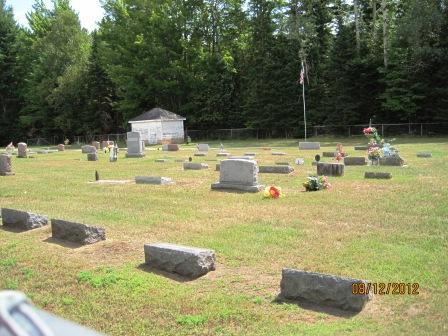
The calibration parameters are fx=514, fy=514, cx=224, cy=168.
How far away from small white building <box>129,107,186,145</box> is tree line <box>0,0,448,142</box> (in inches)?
270

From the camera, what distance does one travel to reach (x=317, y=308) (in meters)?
5.56

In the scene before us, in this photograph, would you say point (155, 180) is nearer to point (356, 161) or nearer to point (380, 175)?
point (380, 175)

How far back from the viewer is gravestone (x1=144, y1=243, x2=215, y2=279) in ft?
22.0

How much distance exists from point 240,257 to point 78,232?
290cm

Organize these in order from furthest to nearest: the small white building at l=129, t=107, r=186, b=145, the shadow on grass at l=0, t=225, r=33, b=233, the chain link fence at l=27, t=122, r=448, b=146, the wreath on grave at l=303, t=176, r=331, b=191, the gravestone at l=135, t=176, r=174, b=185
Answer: the small white building at l=129, t=107, r=186, b=145 → the chain link fence at l=27, t=122, r=448, b=146 → the gravestone at l=135, t=176, r=174, b=185 → the wreath on grave at l=303, t=176, r=331, b=191 → the shadow on grass at l=0, t=225, r=33, b=233

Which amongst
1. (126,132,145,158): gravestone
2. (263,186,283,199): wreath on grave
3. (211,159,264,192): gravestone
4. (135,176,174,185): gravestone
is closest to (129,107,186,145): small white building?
(126,132,145,158): gravestone

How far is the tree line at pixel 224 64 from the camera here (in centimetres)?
4041

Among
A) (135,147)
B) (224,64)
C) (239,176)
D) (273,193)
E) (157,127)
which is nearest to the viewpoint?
(273,193)

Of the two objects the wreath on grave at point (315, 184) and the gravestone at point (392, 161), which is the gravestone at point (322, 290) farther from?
the gravestone at point (392, 161)

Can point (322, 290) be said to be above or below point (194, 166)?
below

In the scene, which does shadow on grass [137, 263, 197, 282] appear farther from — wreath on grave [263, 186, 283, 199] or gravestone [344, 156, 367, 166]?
gravestone [344, 156, 367, 166]

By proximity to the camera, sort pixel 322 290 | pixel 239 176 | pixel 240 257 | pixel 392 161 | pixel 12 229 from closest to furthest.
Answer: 1. pixel 322 290
2. pixel 240 257
3. pixel 12 229
4. pixel 239 176
5. pixel 392 161
